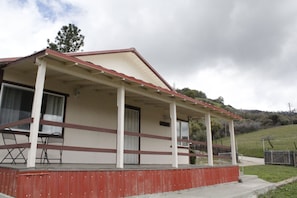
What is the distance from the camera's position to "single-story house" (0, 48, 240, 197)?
5133 millimetres

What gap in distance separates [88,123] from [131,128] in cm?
214

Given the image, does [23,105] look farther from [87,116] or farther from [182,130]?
[182,130]

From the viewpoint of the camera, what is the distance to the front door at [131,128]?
9906 millimetres

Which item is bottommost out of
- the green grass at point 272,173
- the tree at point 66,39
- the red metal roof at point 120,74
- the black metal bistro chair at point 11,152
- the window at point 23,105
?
the green grass at point 272,173

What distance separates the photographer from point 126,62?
1128cm

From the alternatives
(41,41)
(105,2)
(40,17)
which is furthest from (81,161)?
(41,41)

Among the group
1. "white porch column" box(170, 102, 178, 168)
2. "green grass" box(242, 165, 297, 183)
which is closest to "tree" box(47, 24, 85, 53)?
"green grass" box(242, 165, 297, 183)

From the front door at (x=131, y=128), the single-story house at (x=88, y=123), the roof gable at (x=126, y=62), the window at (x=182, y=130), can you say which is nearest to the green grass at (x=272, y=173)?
→ the single-story house at (x=88, y=123)

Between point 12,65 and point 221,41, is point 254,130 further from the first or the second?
point 12,65

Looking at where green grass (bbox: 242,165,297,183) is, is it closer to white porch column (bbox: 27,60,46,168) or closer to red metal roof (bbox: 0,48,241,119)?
red metal roof (bbox: 0,48,241,119)

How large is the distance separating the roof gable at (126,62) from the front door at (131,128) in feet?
5.86

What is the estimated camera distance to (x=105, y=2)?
1455cm

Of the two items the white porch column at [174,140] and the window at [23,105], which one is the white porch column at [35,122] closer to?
the window at [23,105]

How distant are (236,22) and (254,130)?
40894mm
